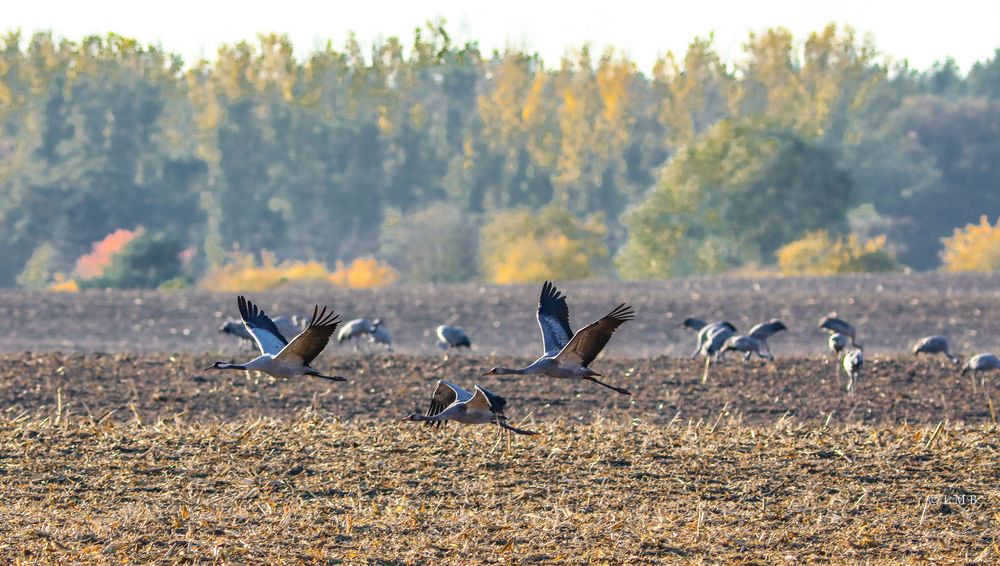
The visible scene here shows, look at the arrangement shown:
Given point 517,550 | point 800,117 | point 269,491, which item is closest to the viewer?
point 517,550

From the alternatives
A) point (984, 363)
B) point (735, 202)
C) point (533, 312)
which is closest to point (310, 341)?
point (984, 363)

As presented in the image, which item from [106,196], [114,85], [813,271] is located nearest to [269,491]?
[813,271]

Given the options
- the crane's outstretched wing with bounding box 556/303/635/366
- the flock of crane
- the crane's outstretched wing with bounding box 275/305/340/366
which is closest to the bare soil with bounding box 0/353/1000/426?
the flock of crane

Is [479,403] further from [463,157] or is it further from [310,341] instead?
[463,157]

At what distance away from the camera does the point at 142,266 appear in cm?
5597

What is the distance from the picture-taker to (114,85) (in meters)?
87.1

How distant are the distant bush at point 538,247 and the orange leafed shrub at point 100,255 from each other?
1903 cm

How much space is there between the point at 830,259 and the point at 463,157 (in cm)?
4087

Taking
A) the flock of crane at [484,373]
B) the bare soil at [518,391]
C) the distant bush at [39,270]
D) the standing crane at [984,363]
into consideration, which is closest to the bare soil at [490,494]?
the flock of crane at [484,373]

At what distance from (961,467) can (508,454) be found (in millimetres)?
3870

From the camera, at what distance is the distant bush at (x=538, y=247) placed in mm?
53562

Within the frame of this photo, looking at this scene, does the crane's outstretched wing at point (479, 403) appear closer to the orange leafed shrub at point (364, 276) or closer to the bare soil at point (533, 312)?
the bare soil at point (533, 312)

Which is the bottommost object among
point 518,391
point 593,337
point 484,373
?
point 518,391

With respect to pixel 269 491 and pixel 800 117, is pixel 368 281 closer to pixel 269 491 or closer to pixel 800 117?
pixel 800 117
